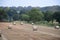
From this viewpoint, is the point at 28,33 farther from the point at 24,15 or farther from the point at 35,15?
the point at 35,15

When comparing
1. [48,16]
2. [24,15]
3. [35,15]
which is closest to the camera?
[48,16]

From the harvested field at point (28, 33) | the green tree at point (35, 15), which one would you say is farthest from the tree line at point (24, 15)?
the harvested field at point (28, 33)

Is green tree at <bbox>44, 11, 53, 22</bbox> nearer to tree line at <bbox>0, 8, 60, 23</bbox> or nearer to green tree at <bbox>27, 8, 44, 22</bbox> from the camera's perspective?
tree line at <bbox>0, 8, 60, 23</bbox>

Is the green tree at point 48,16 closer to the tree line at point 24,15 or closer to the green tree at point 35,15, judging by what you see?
the tree line at point 24,15

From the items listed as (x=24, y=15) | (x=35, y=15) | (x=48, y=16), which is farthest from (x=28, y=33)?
(x=48, y=16)

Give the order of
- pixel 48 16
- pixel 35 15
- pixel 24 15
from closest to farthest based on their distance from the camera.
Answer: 1. pixel 48 16
2. pixel 24 15
3. pixel 35 15

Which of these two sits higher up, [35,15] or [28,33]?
[35,15]

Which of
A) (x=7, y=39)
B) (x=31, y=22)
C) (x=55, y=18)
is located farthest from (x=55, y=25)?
(x=7, y=39)

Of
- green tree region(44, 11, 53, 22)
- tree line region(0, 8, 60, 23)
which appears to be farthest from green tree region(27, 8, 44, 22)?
green tree region(44, 11, 53, 22)

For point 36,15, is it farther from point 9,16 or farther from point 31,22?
point 9,16

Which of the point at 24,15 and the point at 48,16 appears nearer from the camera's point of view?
the point at 48,16

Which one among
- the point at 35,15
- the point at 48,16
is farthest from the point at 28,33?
the point at 48,16

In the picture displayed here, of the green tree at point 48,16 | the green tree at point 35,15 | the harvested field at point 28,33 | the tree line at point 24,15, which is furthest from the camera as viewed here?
the green tree at point 35,15

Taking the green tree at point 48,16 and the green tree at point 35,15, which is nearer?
the green tree at point 48,16
